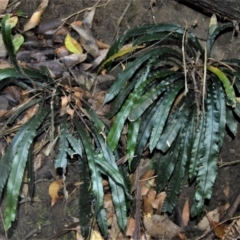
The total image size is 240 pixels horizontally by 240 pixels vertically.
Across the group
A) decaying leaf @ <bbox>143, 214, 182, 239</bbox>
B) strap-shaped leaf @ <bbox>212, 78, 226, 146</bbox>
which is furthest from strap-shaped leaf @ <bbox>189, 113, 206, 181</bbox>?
decaying leaf @ <bbox>143, 214, 182, 239</bbox>

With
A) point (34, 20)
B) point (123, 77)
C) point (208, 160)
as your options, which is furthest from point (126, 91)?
point (34, 20)

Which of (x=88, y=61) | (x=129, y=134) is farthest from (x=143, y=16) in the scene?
(x=129, y=134)

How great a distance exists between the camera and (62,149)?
9.60ft

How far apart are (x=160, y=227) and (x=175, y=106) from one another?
0.77m

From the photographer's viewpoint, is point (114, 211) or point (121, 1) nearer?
point (114, 211)

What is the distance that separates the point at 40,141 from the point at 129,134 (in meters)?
0.58

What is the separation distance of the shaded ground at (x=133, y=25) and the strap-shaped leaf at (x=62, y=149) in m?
0.34

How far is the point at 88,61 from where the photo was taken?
3.50m

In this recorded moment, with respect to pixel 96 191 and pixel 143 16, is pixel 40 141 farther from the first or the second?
pixel 143 16

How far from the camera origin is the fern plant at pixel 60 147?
9.41ft

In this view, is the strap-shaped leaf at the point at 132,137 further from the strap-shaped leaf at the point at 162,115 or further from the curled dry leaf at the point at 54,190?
the curled dry leaf at the point at 54,190

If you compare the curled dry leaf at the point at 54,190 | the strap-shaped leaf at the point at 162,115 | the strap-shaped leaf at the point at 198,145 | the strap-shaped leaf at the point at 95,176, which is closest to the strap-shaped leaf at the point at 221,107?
the strap-shaped leaf at the point at 198,145

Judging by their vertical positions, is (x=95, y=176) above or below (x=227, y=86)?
below

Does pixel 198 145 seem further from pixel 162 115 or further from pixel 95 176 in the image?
pixel 95 176
